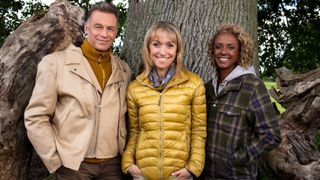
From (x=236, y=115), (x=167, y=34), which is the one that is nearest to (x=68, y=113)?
(x=167, y=34)

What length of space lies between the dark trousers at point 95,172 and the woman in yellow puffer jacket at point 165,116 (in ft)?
0.49

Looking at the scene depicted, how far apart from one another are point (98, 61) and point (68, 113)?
500 mm

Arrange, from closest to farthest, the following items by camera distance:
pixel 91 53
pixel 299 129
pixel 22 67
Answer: pixel 91 53
pixel 22 67
pixel 299 129

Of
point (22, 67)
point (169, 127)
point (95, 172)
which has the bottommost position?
point (95, 172)

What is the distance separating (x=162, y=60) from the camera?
346 centimetres

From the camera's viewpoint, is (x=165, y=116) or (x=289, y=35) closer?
(x=165, y=116)

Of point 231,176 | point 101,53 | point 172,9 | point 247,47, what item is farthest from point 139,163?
point 172,9

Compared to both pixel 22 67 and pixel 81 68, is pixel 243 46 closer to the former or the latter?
pixel 81 68

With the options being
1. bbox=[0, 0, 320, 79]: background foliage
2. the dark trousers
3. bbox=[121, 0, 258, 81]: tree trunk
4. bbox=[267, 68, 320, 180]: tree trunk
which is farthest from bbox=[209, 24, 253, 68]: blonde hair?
Result: bbox=[0, 0, 320, 79]: background foliage

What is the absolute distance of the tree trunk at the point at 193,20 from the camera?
4641 millimetres

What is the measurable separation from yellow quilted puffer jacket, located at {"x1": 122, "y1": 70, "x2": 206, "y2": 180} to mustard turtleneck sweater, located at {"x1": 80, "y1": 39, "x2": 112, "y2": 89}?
27 cm

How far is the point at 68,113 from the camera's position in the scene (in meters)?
3.40

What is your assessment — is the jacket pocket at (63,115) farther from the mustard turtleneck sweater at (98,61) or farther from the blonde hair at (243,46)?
the blonde hair at (243,46)

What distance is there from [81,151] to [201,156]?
91 centimetres
